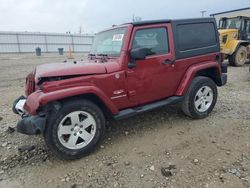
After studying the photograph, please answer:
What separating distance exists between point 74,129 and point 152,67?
167cm

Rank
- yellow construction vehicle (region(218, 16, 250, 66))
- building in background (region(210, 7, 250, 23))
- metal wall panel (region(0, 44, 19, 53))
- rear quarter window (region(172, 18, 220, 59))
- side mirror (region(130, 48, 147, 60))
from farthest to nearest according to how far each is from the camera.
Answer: metal wall panel (region(0, 44, 19, 53)), building in background (region(210, 7, 250, 23)), yellow construction vehicle (region(218, 16, 250, 66)), rear quarter window (region(172, 18, 220, 59)), side mirror (region(130, 48, 147, 60))

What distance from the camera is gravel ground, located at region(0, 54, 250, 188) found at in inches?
110

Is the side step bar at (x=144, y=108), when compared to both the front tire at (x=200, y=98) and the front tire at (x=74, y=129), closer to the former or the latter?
the front tire at (x=200, y=98)

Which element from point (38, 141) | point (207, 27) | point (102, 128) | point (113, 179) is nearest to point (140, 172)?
point (113, 179)

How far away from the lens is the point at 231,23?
41.7 ft

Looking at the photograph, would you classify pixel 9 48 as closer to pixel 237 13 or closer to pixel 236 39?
pixel 237 13

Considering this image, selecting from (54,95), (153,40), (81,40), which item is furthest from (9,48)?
(54,95)

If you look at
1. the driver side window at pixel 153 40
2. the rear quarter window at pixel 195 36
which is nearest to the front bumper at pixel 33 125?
the driver side window at pixel 153 40

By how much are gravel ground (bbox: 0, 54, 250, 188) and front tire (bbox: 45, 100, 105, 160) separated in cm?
19

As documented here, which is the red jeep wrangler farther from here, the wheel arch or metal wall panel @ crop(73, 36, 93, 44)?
metal wall panel @ crop(73, 36, 93, 44)

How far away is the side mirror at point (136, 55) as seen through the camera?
3.37 metres

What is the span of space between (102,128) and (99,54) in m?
1.52

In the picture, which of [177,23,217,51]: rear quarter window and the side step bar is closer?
the side step bar

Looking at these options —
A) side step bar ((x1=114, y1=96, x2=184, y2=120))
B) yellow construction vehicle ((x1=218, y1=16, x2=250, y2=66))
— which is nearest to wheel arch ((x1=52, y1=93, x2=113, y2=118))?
side step bar ((x1=114, y1=96, x2=184, y2=120))
